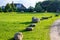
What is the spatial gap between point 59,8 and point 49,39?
5415 cm

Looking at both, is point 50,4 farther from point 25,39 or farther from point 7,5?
point 25,39

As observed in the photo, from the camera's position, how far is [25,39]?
11930 mm

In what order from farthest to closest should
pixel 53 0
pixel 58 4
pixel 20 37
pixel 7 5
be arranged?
pixel 53 0
pixel 58 4
pixel 7 5
pixel 20 37

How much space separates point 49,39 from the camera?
467 inches

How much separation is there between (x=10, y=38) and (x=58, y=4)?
56.3 meters

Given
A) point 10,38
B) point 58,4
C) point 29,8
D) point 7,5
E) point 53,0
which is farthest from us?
point 53,0

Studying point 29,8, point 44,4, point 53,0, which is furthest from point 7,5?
point 53,0

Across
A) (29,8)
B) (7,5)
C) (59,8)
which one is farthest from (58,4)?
(7,5)

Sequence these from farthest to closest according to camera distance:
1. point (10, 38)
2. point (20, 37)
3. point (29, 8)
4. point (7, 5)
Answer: point (29, 8), point (7, 5), point (10, 38), point (20, 37)

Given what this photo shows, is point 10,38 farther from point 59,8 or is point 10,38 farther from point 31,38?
point 59,8

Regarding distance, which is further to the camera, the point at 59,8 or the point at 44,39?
the point at 59,8

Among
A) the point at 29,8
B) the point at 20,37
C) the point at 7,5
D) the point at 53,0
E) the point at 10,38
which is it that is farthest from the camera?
the point at 53,0

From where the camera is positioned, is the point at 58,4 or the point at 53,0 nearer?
the point at 58,4

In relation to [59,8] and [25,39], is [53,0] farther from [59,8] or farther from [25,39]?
[25,39]
